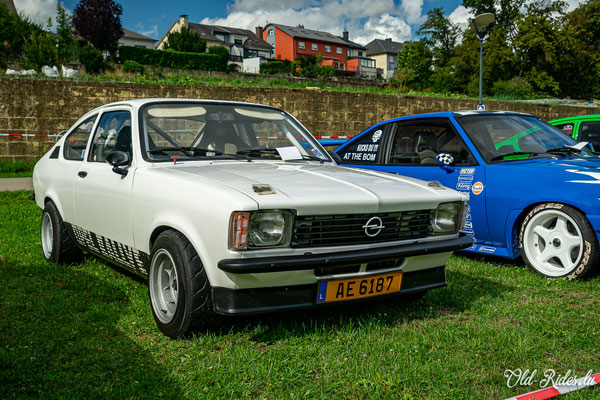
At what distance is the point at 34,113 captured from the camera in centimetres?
1457

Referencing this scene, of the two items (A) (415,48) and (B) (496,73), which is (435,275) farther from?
(A) (415,48)

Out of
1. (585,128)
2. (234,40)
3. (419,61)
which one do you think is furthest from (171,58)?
(585,128)

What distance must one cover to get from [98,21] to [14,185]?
44.2 meters

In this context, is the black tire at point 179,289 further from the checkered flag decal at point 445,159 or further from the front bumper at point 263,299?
the checkered flag decal at point 445,159

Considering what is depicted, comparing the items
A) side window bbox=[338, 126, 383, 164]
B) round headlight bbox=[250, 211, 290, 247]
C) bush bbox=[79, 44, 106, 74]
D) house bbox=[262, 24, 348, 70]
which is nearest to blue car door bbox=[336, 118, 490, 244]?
side window bbox=[338, 126, 383, 164]

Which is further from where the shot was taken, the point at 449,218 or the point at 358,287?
the point at 449,218

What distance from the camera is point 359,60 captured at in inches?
3829

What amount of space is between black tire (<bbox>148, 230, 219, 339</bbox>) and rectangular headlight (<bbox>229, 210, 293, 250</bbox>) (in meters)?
0.34

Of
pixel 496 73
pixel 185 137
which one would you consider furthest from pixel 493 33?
pixel 185 137

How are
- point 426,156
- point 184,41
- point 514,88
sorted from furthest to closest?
point 184,41 → point 514,88 → point 426,156

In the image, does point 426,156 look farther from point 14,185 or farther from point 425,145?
point 14,185

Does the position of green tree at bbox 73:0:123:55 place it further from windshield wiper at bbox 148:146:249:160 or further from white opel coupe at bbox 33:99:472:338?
windshield wiper at bbox 148:146:249:160

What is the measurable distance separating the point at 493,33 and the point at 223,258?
53013 mm

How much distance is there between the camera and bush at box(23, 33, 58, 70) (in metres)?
21.7
